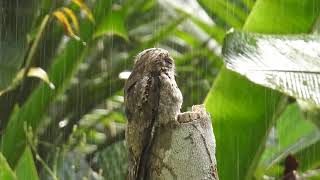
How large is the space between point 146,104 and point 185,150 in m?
0.08

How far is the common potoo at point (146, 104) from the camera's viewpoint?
0.95 meters

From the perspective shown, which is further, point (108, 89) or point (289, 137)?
point (108, 89)

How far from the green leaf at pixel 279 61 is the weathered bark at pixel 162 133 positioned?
1.74ft

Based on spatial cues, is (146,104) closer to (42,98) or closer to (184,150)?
(184,150)

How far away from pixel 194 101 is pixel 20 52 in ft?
2.76

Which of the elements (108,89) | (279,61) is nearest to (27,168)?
(279,61)

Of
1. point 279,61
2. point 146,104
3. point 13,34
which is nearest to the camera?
point 146,104

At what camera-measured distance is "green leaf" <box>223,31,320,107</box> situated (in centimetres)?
152

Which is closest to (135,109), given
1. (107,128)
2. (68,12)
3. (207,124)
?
(207,124)

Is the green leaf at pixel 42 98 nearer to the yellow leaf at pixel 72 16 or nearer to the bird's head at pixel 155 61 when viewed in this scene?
the yellow leaf at pixel 72 16

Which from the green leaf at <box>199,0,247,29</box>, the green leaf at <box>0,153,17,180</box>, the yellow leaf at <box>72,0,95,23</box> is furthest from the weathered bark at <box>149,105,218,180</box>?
the green leaf at <box>199,0,247,29</box>

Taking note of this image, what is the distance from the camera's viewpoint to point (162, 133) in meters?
0.97

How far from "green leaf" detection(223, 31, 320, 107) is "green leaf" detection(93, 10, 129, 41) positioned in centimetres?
124

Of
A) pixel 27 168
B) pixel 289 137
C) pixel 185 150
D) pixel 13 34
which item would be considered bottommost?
pixel 289 137
